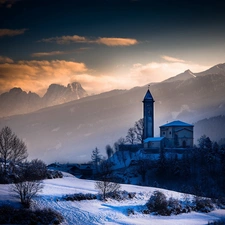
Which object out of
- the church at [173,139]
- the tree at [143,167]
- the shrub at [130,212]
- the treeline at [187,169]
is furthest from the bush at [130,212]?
the church at [173,139]

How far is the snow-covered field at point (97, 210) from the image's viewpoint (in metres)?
41.8

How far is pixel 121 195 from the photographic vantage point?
51469 mm

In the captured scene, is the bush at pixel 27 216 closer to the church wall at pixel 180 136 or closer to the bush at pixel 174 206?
the bush at pixel 174 206

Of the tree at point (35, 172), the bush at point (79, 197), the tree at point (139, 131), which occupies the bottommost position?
the bush at point (79, 197)

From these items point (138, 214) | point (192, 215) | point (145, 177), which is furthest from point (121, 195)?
point (145, 177)

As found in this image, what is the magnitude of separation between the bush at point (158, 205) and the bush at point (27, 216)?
518 inches

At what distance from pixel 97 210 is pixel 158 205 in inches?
352

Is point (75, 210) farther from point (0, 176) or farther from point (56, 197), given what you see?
point (0, 176)

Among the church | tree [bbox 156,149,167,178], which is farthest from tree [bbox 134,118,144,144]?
tree [bbox 156,149,167,178]

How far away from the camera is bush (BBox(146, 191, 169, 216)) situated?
48.4m

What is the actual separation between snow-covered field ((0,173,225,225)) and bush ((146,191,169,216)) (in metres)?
1.01

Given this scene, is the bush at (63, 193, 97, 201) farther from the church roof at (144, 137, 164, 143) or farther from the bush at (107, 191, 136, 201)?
the church roof at (144, 137, 164, 143)

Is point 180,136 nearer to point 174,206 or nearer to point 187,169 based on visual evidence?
point 187,169

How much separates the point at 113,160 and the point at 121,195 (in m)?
55.8
